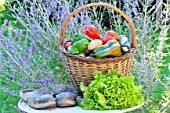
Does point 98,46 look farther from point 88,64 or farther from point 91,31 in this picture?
point 91,31

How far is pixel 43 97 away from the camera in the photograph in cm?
249

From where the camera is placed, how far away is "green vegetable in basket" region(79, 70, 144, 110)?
239 centimetres

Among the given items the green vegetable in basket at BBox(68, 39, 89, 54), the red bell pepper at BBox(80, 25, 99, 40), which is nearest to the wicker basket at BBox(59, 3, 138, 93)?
the green vegetable in basket at BBox(68, 39, 89, 54)

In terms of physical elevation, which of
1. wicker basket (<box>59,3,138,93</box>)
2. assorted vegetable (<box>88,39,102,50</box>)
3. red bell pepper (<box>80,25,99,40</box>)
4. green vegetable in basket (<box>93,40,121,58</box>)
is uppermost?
red bell pepper (<box>80,25,99,40</box>)

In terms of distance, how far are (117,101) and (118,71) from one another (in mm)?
234

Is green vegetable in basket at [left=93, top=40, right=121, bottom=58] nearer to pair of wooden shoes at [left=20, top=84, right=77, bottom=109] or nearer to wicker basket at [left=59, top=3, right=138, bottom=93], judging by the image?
wicker basket at [left=59, top=3, right=138, bottom=93]

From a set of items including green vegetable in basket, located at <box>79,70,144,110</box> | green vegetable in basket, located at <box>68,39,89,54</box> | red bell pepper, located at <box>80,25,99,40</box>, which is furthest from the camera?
red bell pepper, located at <box>80,25,99,40</box>

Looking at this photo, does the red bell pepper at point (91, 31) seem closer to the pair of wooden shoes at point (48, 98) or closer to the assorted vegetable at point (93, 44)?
the assorted vegetable at point (93, 44)

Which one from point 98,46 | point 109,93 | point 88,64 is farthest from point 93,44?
point 109,93

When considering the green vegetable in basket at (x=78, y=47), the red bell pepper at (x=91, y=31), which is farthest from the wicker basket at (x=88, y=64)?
the red bell pepper at (x=91, y=31)

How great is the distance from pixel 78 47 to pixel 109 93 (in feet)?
1.16

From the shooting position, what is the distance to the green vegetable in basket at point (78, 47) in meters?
2.53

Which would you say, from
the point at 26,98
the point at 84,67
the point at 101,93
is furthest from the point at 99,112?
the point at 26,98

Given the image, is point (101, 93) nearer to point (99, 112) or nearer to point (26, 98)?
point (99, 112)
